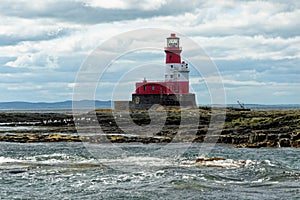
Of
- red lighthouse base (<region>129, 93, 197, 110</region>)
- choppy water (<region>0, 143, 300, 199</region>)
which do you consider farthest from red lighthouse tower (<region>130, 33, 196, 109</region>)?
Result: choppy water (<region>0, 143, 300, 199</region>)

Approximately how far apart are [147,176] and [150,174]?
0.55 metres

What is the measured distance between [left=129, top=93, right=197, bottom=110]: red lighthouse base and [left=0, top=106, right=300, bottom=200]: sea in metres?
38.5

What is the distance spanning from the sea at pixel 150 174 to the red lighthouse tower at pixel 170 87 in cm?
3869

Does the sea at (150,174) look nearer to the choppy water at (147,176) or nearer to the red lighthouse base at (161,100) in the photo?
the choppy water at (147,176)

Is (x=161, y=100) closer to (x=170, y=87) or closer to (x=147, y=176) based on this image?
(x=170, y=87)

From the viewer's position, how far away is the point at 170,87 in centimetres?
7400

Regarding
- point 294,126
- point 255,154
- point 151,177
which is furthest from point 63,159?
point 294,126

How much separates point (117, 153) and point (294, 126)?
15893 millimetres

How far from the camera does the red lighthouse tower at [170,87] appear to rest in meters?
74.1

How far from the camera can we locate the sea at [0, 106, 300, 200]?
1925 centimetres

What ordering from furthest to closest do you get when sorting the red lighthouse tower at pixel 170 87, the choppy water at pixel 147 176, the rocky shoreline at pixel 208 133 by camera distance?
1. the red lighthouse tower at pixel 170 87
2. the rocky shoreline at pixel 208 133
3. the choppy water at pixel 147 176

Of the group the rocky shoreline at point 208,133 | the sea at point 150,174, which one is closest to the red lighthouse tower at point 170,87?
the rocky shoreline at point 208,133

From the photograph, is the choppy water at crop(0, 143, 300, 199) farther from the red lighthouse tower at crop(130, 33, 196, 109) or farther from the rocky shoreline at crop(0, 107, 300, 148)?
the red lighthouse tower at crop(130, 33, 196, 109)

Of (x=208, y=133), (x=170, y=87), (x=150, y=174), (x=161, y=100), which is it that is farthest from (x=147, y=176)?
(x=161, y=100)
